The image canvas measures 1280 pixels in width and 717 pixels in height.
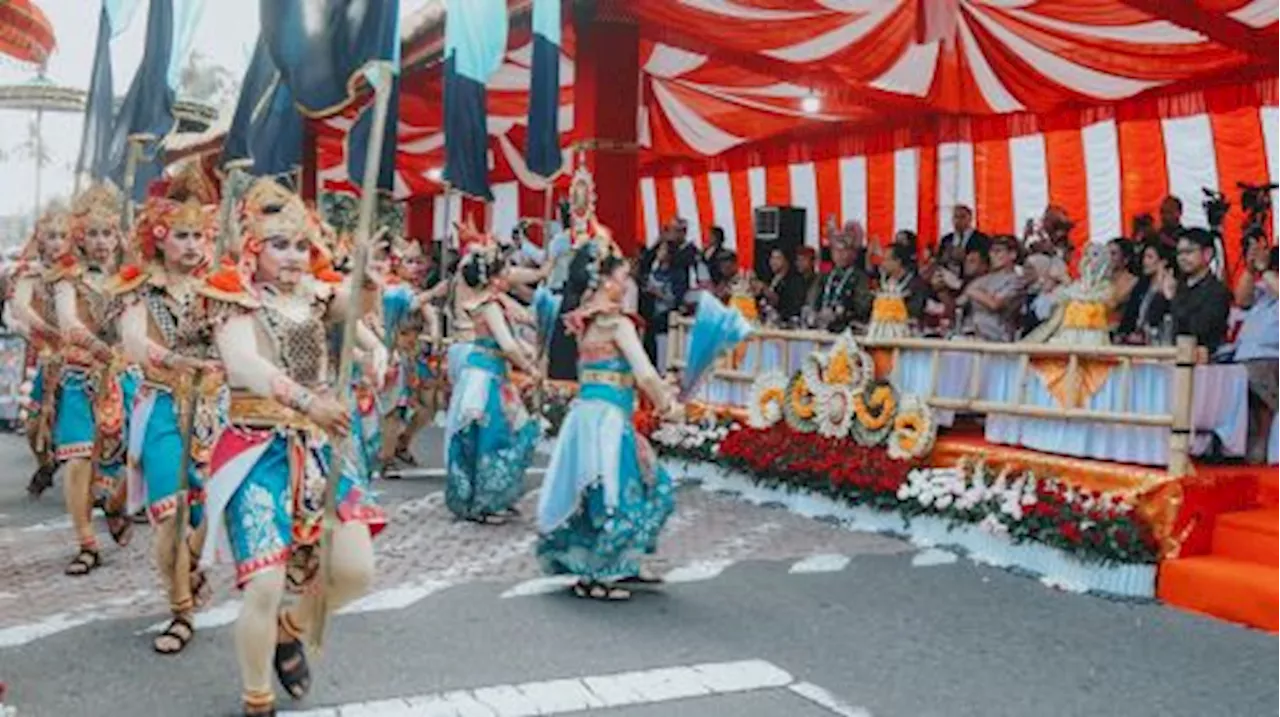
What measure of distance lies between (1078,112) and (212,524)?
1081 cm

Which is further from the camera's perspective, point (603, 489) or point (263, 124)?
point (263, 124)

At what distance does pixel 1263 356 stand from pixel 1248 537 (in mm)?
1384

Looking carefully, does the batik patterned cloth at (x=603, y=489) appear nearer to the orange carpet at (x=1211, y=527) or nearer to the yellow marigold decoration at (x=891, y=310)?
the orange carpet at (x=1211, y=527)

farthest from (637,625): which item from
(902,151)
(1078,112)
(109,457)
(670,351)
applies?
(902,151)

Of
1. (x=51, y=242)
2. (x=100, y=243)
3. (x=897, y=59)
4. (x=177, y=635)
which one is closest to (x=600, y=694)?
(x=177, y=635)

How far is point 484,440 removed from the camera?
26.2ft

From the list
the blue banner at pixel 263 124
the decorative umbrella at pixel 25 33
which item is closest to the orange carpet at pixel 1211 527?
the blue banner at pixel 263 124

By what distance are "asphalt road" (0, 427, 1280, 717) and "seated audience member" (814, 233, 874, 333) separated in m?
3.31

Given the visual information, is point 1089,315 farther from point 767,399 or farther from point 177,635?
point 177,635

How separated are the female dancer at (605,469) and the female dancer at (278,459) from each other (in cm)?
175

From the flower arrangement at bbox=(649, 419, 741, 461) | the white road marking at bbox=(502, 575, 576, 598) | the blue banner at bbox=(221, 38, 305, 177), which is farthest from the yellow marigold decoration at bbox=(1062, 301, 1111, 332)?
the blue banner at bbox=(221, 38, 305, 177)

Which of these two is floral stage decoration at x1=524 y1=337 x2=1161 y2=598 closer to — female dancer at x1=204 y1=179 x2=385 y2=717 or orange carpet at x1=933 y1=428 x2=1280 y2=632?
orange carpet at x1=933 y1=428 x2=1280 y2=632

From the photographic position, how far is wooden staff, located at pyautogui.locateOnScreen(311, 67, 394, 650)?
13.1 ft

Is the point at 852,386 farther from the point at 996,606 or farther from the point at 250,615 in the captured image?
the point at 250,615
